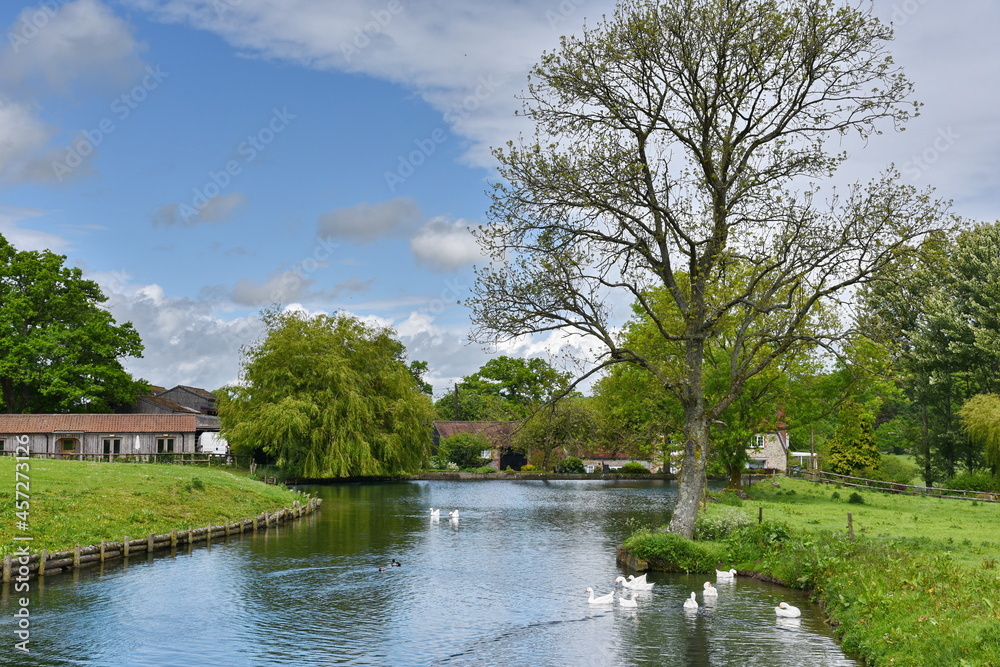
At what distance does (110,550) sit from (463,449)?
65.2m

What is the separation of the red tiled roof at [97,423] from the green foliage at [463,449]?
96.9 feet

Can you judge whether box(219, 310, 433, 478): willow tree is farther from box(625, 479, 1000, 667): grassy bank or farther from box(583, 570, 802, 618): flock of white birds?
box(583, 570, 802, 618): flock of white birds

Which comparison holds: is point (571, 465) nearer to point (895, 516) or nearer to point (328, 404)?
point (328, 404)

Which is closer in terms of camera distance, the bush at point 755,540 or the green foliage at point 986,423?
the bush at point 755,540

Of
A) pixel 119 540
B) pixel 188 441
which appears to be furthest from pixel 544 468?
pixel 119 540

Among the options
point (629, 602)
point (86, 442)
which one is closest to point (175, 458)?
point (86, 442)

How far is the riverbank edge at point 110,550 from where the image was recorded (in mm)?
24703

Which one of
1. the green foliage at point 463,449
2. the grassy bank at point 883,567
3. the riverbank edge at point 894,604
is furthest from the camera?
the green foliage at point 463,449

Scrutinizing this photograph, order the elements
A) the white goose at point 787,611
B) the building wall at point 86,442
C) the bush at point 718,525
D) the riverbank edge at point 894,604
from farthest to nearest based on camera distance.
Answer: the building wall at point 86,442
the bush at point 718,525
the white goose at point 787,611
the riverbank edge at point 894,604

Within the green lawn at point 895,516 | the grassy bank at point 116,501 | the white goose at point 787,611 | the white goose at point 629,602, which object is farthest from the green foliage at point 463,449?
the white goose at point 787,611

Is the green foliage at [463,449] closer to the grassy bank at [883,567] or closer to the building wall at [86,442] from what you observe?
the building wall at [86,442]

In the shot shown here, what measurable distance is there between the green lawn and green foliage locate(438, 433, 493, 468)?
3967cm

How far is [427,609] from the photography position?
23.1 m

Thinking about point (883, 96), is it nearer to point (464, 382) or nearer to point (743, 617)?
point (743, 617)
